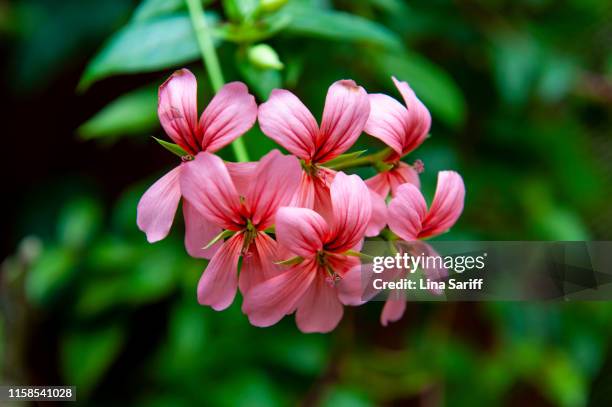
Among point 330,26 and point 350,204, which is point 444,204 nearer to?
point 350,204

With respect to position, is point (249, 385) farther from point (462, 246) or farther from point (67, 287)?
point (462, 246)

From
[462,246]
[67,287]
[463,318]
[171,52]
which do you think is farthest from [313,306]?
[463,318]

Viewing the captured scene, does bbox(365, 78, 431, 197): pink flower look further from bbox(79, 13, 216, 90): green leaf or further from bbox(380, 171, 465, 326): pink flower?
bbox(79, 13, 216, 90): green leaf

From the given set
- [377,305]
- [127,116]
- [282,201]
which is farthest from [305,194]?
[377,305]

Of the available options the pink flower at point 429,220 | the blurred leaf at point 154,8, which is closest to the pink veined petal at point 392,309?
the pink flower at point 429,220

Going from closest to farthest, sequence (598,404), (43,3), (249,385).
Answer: (598,404), (249,385), (43,3)

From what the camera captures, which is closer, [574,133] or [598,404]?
→ [598,404]

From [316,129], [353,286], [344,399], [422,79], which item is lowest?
[344,399]
